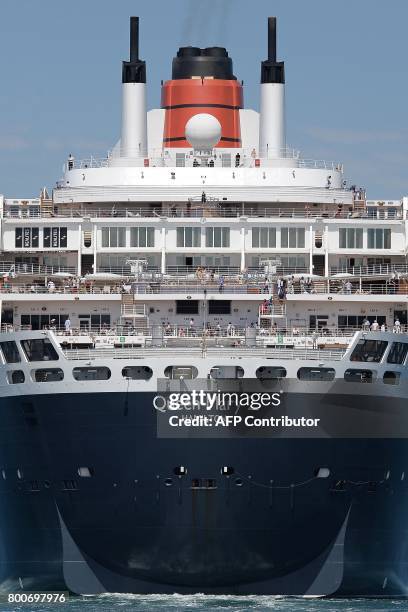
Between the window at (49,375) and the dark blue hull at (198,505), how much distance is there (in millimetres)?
773

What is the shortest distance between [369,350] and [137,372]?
801cm

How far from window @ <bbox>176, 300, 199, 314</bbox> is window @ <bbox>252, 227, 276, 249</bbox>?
16.5 ft

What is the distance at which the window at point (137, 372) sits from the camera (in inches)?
2468

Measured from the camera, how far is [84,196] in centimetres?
7862

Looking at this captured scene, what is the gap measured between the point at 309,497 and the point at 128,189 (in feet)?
67.6

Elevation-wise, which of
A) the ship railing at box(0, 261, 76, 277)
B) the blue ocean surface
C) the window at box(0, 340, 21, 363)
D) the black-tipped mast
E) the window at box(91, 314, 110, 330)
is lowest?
the blue ocean surface

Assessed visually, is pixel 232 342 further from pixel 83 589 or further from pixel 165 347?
pixel 83 589

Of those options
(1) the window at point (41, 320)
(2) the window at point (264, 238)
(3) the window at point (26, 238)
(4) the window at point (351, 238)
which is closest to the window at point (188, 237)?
(2) the window at point (264, 238)

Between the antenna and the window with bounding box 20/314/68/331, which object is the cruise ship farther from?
the antenna

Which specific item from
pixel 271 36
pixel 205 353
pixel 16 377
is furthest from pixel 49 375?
pixel 271 36

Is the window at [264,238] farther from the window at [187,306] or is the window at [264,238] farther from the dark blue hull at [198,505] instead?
the dark blue hull at [198,505]

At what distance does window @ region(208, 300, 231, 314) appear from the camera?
232 ft

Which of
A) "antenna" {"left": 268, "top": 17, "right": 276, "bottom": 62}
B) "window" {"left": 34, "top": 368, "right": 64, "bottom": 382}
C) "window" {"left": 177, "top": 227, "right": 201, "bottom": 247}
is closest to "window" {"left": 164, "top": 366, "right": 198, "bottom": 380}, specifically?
"window" {"left": 34, "top": 368, "right": 64, "bottom": 382}

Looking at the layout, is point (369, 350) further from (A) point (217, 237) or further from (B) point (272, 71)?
(B) point (272, 71)
